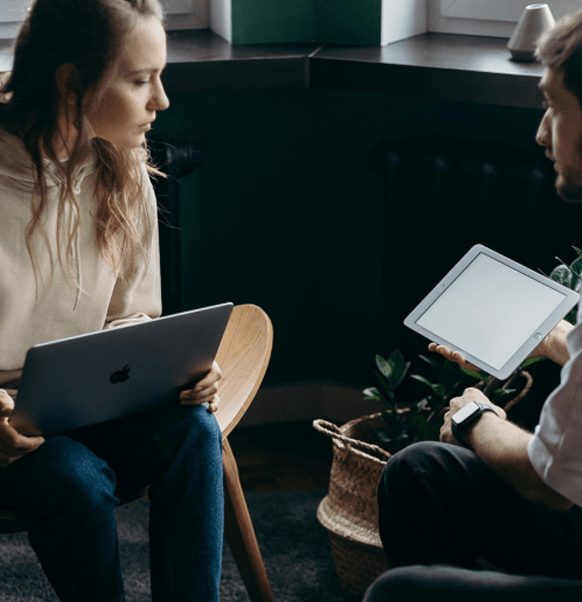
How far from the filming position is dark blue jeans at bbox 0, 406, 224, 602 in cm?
116

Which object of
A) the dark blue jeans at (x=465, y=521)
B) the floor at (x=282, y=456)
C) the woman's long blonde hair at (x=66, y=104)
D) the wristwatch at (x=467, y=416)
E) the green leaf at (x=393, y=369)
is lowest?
the floor at (x=282, y=456)

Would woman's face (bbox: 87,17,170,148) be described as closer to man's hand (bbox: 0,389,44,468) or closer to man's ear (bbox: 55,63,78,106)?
man's ear (bbox: 55,63,78,106)

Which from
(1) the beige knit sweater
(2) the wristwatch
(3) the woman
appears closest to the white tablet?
(2) the wristwatch

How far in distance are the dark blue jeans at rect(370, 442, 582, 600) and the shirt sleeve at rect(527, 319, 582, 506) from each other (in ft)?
0.57

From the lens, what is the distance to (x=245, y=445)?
2191 mm

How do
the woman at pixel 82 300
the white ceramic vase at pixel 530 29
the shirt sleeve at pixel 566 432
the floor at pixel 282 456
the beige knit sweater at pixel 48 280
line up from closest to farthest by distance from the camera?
the shirt sleeve at pixel 566 432 < the woman at pixel 82 300 < the beige knit sweater at pixel 48 280 < the white ceramic vase at pixel 530 29 < the floor at pixel 282 456

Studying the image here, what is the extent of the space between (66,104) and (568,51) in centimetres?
70

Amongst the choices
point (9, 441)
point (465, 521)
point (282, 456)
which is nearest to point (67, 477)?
point (9, 441)

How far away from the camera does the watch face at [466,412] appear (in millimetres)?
1095

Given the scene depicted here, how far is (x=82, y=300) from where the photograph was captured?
4.49 feet

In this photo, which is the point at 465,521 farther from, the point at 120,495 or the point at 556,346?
the point at 120,495

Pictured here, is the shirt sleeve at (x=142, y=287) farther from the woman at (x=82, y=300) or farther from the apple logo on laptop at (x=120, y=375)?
the apple logo on laptop at (x=120, y=375)

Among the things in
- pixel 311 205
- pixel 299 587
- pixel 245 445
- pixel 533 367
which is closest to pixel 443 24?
pixel 311 205

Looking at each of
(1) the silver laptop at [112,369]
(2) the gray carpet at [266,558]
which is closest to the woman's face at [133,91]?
(1) the silver laptop at [112,369]
